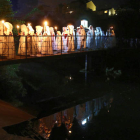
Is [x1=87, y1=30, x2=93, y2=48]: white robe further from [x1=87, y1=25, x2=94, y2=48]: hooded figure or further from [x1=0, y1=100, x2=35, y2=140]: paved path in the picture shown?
[x1=0, y1=100, x2=35, y2=140]: paved path

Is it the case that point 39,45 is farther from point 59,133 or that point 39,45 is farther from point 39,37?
point 59,133

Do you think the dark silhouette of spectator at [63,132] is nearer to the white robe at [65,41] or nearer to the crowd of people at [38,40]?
the crowd of people at [38,40]

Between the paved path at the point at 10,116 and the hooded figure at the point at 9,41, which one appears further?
the hooded figure at the point at 9,41

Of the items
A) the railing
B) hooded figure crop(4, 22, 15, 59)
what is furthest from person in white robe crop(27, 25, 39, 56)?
hooded figure crop(4, 22, 15, 59)

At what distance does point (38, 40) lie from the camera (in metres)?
12.3

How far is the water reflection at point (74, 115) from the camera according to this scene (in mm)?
7875

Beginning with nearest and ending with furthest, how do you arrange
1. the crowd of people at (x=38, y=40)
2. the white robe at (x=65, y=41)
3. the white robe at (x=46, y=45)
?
the crowd of people at (x=38, y=40) → the white robe at (x=46, y=45) → the white robe at (x=65, y=41)

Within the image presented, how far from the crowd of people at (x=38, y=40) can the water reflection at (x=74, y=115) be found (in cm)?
349

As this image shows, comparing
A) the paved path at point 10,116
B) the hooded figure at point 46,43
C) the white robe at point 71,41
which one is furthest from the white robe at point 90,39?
the paved path at point 10,116

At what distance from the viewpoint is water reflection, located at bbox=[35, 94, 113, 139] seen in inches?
310

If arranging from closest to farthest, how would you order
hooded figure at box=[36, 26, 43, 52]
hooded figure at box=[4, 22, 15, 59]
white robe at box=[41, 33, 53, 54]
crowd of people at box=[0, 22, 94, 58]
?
1. hooded figure at box=[4, 22, 15, 59]
2. crowd of people at box=[0, 22, 94, 58]
3. hooded figure at box=[36, 26, 43, 52]
4. white robe at box=[41, 33, 53, 54]

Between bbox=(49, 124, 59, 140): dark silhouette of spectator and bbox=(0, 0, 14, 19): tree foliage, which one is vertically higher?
bbox=(0, 0, 14, 19): tree foliage

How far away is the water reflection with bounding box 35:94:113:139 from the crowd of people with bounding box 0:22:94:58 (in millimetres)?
3489

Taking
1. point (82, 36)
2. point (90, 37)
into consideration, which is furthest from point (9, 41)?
point (90, 37)
